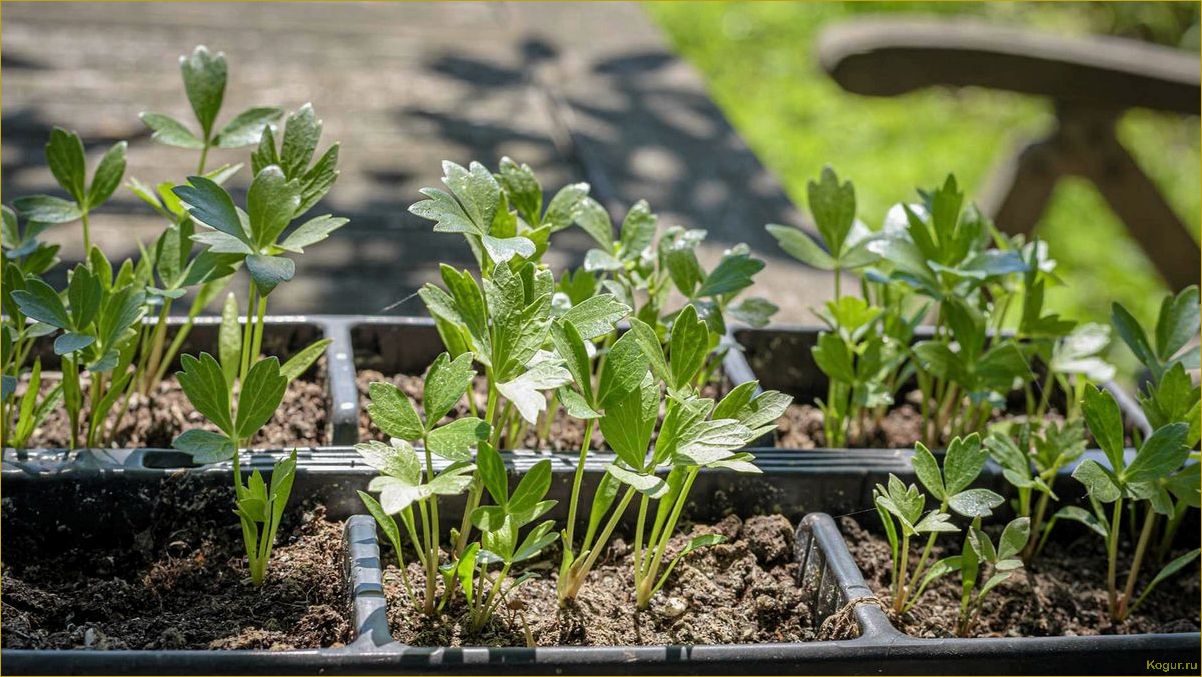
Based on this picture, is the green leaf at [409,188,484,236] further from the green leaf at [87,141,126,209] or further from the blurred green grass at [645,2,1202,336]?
the blurred green grass at [645,2,1202,336]

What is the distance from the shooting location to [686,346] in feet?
3.25

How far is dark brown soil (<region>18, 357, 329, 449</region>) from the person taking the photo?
128 cm

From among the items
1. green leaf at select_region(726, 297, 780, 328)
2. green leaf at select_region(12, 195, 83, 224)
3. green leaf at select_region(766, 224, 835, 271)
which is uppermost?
green leaf at select_region(12, 195, 83, 224)

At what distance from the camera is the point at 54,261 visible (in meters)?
1.21

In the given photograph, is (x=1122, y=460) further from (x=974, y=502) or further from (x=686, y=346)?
(x=686, y=346)

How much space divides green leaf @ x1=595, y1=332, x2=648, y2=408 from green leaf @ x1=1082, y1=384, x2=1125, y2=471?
38 cm

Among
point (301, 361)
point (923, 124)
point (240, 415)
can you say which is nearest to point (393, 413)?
point (240, 415)

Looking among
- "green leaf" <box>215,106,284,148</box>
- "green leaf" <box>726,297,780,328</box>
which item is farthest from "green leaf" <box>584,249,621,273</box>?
"green leaf" <box>215,106,284,148</box>

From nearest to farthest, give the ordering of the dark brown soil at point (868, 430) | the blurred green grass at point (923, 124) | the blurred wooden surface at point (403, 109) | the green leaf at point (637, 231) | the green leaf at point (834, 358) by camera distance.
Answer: the green leaf at point (637, 231) < the green leaf at point (834, 358) < the dark brown soil at point (868, 430) < the blurred wooden surface at point (403, 109) < the blurred green grass at point (923, 124)

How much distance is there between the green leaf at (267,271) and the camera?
37.4 inches

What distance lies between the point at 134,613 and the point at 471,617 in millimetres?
269

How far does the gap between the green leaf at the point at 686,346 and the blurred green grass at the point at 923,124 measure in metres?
3.01

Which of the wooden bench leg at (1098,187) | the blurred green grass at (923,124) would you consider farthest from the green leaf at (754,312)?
the blurred green grass at (923,124)

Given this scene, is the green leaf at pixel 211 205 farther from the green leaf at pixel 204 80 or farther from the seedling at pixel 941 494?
the seedling at pixel 941 494
